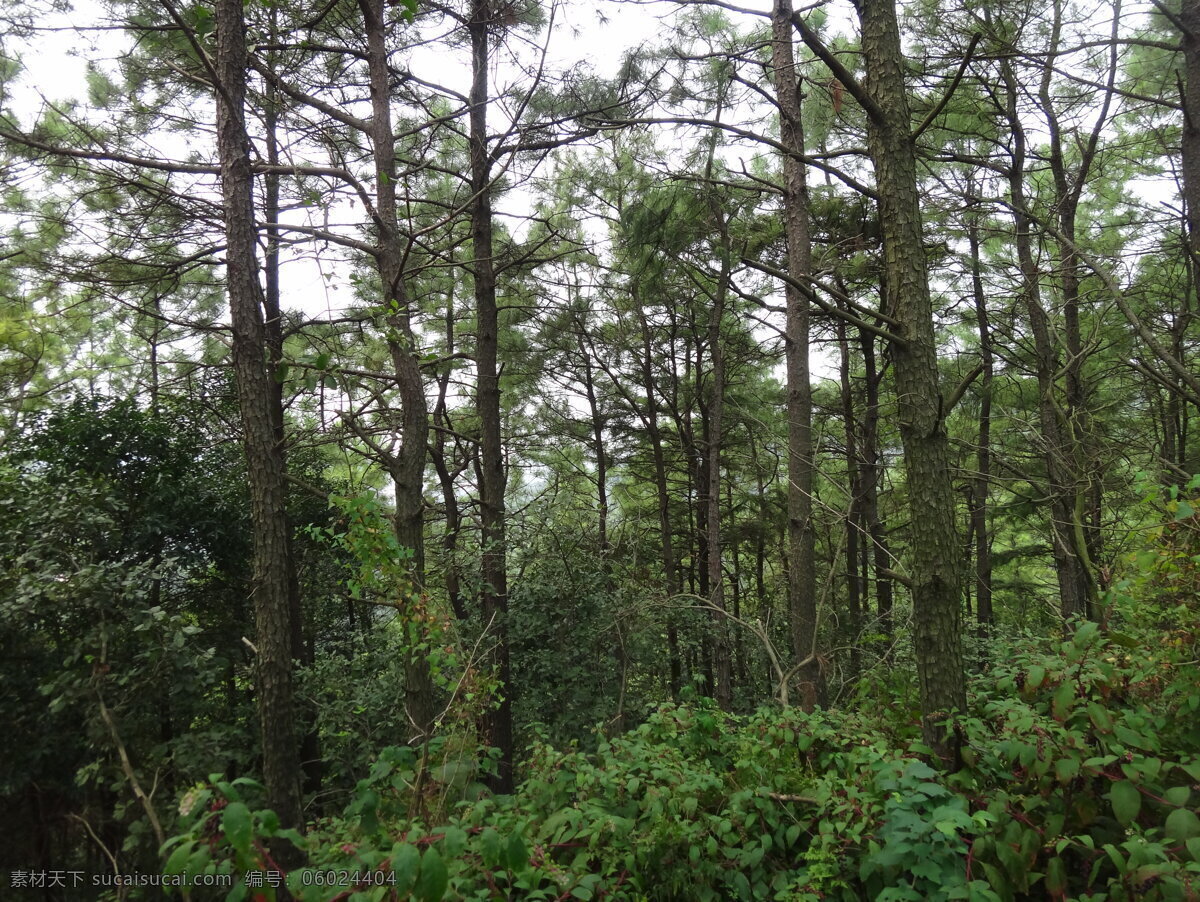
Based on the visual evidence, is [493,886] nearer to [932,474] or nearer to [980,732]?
[980,732]

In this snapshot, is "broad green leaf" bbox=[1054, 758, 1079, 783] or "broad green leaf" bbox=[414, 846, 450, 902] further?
"broad green leaf" bbox=[1054, 758, 1079, 783]

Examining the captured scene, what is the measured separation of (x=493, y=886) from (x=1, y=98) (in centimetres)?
736

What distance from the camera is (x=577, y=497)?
12.4 meters

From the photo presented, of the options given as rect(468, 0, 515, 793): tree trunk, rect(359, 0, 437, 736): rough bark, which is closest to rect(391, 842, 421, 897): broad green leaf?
rect(359, 0, 437, 736): rough bark

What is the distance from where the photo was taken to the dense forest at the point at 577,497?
7.95 ft

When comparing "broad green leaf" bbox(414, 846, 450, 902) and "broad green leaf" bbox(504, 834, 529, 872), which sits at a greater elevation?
"broad green leaf" bbox(414, 846, 450, 902)

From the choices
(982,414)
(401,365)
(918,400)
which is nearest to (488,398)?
(401,365)

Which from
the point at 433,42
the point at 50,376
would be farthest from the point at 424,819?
the point at 50,376

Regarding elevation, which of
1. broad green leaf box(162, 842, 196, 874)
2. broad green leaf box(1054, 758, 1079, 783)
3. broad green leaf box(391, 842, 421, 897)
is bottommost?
broad green leaf box(1054, 758, 1079, 783)

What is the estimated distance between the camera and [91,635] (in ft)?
16.6

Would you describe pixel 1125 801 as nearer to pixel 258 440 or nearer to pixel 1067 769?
pixel 1067 769

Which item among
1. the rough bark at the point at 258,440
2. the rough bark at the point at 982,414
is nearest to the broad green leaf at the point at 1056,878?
the rough bark at the point at 258,440

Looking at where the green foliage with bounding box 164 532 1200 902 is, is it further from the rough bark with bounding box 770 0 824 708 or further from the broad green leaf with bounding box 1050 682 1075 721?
the rough bark with bounding box 770 0 824 708

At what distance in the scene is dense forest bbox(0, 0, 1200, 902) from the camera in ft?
7.95
